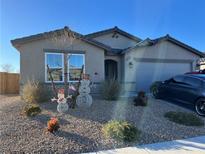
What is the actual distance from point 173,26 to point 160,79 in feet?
13.4

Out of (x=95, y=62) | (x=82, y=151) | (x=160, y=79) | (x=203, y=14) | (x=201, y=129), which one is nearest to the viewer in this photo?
(x=82, y=151)

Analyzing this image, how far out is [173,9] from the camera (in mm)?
14539

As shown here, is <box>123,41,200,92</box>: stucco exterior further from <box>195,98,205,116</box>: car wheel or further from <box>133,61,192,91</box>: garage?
<box>195,98,205,116</box>: car wheel

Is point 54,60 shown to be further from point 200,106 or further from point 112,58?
point 200,106

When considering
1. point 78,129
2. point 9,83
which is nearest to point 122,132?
point 78,129

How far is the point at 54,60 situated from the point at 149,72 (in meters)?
7.54

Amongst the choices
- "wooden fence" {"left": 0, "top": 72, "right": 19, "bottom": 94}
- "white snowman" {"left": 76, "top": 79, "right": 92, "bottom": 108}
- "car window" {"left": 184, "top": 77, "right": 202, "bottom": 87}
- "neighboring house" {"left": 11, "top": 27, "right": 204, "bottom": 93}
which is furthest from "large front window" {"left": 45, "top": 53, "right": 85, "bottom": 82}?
"wooden fence" {"left": 0, "top": 72, "right": 19, "bottom": 94}

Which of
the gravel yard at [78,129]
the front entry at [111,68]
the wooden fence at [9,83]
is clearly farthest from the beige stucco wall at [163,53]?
the wooden fence at [9,83]

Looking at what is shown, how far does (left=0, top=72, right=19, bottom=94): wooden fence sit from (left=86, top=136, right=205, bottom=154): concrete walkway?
52.2 feet

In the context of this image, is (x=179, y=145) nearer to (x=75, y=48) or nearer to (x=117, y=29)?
(x=75, y=48)

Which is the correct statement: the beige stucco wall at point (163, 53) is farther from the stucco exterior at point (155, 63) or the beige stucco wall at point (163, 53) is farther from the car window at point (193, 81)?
the car window at point (193, 81)

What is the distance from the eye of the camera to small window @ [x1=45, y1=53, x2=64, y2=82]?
47.8ft

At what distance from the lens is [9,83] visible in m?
20.6

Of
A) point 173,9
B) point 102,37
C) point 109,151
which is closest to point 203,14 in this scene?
point 173,9
